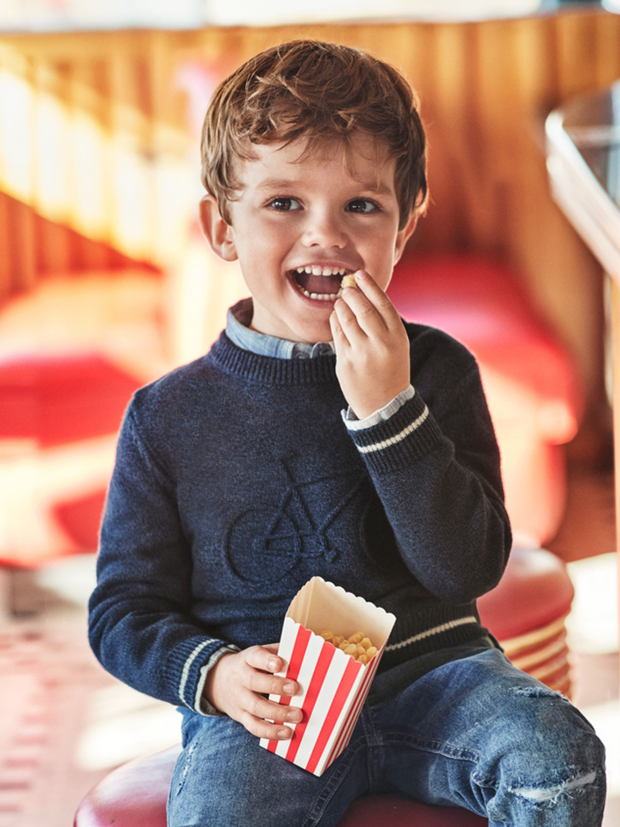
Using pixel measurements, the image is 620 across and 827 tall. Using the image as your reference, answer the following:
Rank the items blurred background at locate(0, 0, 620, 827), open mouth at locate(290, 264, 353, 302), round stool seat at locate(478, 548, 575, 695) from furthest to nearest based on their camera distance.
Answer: blurred background at locate(0, 0, 620, 827) → round stool seat at locate(478, 548, 575, 695) → open mouth at locate(290, 264, 353, 302)

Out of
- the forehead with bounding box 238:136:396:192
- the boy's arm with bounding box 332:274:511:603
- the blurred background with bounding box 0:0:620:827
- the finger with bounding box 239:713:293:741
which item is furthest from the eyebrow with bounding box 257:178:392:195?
the blurred background with bounding box 0:0:620:827

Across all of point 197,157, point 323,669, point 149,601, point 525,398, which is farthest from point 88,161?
point 323,669

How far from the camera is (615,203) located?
104 centimetres

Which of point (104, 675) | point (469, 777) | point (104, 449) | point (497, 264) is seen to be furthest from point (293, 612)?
point (497, 264)

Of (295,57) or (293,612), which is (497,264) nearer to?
(295,57)

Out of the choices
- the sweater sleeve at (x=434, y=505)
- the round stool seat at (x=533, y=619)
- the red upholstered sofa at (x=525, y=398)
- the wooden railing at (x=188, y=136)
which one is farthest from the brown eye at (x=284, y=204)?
the wooden railing at (x=188, y=136)

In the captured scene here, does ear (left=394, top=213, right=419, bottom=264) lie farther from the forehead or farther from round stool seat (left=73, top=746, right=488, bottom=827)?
round stool seat (left=73, top=746, right=488, bottom=827)

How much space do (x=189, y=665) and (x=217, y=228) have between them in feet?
1.52

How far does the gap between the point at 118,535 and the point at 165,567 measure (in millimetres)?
57

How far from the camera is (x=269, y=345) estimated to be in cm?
102

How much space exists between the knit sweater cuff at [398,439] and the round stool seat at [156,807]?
291 mm

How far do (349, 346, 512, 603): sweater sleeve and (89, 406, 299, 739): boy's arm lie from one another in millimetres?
Result: 184

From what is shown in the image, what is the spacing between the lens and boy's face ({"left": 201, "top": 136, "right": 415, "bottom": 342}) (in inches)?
36.6

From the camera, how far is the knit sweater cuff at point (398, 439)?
0.85 m
